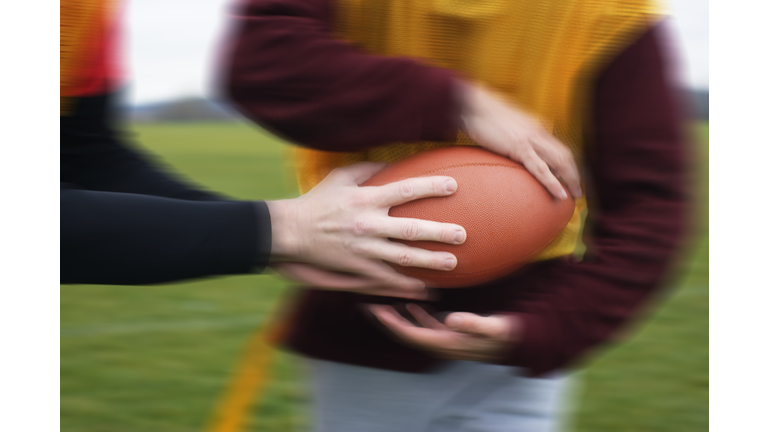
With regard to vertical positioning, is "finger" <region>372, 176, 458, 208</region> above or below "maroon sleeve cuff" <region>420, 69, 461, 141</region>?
below

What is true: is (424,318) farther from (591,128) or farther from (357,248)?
(591,128)

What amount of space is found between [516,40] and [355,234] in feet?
0.96

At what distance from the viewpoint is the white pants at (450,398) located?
101 cm

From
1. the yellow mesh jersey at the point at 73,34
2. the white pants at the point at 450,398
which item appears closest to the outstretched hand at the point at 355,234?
the white pants at the point at 450,398

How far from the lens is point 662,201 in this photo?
33.1 inches

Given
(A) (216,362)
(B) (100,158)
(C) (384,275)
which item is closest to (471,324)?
(C) (384,275)

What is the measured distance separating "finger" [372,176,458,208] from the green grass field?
12.4 inches

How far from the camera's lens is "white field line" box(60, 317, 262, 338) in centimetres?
246

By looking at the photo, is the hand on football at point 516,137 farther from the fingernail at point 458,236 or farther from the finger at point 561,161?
the fingernail at point 458,236

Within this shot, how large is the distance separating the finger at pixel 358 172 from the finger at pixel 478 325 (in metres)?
0.19

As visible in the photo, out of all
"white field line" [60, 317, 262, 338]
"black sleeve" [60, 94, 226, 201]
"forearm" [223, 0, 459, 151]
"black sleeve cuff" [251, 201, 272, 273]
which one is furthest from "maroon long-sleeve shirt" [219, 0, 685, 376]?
"white field line" [60, 317, 262, 338]

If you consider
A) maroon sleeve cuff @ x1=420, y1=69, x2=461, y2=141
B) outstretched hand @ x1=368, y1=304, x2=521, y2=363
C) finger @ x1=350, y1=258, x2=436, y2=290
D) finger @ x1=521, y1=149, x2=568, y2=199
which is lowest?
outstretched hand @ x1=368, y1=304, x2=521, y2=363

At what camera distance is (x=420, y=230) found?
2.74 feet

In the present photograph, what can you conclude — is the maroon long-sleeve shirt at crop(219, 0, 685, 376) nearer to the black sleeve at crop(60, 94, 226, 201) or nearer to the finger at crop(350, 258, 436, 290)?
the finger at crop(350, 258, 436, 290)
